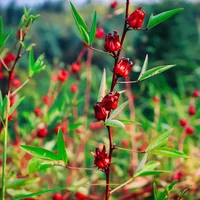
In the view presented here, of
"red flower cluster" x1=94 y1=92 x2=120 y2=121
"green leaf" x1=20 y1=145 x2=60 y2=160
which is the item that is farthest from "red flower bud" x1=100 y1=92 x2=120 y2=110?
"green leaf" x1=20 y1=145 x2=60 y2=160

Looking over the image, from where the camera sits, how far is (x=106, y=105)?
445 mm

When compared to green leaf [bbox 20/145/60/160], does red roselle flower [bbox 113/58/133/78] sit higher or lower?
higher

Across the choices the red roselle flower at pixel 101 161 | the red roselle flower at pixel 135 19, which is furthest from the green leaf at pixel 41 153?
the red roselle flower at pixel 135 19

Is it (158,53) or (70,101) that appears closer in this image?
(70,101)

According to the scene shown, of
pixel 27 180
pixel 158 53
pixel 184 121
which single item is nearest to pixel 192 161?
pixel 184 121

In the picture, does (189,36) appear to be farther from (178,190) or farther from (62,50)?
(62,50)

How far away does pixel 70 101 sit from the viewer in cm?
91

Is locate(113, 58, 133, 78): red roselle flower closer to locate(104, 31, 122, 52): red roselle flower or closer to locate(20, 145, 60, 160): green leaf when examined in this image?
locate(104, 31, 122, 52): red roselle flower

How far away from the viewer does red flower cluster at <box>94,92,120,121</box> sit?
1.45ft

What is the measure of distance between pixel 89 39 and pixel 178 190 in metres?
0.61

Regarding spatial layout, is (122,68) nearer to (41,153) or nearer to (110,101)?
(110,101)

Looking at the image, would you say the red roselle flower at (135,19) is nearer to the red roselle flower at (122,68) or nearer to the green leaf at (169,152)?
the red roselle flower at (122,68)

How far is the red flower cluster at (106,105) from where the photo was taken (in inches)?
17.4

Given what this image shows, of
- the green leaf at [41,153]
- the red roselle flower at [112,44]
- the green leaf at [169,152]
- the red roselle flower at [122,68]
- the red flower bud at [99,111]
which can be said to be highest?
the red roselle flower at [112,44]
